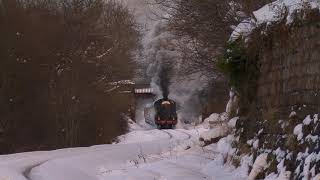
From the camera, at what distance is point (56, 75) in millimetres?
35750

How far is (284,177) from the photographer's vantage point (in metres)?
8.10

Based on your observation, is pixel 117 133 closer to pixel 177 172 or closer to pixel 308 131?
pixel 177 172

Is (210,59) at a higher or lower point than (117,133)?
higher

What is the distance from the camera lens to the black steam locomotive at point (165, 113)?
56656 mm

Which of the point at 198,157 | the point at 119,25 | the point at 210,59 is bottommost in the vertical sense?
the point at 198,157

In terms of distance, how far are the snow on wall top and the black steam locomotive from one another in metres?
44.2

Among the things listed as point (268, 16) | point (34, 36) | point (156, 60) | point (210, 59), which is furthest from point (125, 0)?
point (268, 16)

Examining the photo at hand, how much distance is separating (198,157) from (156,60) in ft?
151

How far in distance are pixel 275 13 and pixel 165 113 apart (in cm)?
4697

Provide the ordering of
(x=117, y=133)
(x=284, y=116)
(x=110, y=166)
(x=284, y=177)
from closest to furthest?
(x=284, y=177) < (x=284, y=116) < (x=110, y=166) < (x=117, y=133)

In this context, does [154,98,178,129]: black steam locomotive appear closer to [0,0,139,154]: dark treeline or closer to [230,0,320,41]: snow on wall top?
[0,0,139,154]: dark treeline

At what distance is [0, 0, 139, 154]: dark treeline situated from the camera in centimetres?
3284

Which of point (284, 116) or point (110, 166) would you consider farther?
point (110, 166)

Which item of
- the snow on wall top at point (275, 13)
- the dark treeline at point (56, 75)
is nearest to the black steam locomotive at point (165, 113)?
the dark treeline at point (56, 75)
